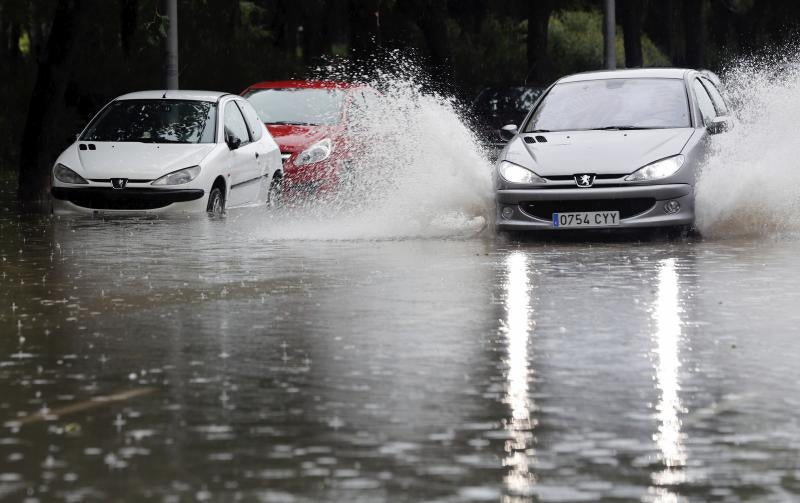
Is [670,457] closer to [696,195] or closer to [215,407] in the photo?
[215,407]

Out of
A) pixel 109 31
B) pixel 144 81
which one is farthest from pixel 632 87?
pixel 109 31

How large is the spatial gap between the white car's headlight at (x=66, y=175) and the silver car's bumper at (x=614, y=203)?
5.64m

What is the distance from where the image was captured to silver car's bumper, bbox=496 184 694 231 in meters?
16.8

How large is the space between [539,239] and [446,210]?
4.86 ft

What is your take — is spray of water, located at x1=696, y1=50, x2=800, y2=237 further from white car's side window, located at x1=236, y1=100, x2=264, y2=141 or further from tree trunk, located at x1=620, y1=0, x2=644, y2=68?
tree trunk, located at x1=620, y1=0, x2=644, y2=68

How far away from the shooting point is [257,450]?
7250 millimetres

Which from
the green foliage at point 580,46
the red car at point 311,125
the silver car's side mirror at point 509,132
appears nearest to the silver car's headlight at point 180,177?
the red car at point 311,125

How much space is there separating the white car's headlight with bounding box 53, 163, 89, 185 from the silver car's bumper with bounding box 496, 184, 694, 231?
564cm

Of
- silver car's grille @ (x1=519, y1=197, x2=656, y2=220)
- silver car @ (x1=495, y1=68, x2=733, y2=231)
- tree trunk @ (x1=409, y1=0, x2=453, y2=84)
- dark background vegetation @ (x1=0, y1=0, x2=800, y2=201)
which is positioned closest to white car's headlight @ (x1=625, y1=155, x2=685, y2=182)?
silver car @ (x1=495, y1=68, x2=733, y2=231)

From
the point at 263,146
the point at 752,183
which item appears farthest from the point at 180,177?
the point at 752,183

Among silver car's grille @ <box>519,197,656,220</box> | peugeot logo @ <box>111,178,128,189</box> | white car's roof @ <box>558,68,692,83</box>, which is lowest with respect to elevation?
silver car's grille @ <box>519,197,656,220</box>

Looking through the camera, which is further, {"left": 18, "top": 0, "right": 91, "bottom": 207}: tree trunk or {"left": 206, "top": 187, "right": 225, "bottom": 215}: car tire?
{"left": 18, "top": 0, "right": 91, "bottom": 207}: tree trunk

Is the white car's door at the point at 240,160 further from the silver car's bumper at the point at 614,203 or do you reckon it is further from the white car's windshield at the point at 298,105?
the silver car's bumper at the point at 614,203

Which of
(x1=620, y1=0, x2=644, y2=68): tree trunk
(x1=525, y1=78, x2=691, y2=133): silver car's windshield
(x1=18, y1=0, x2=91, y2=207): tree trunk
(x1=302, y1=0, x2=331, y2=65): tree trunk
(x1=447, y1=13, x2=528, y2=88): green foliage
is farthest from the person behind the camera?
(x1=447, y1=13, x2=528, y2=88): green foliage
